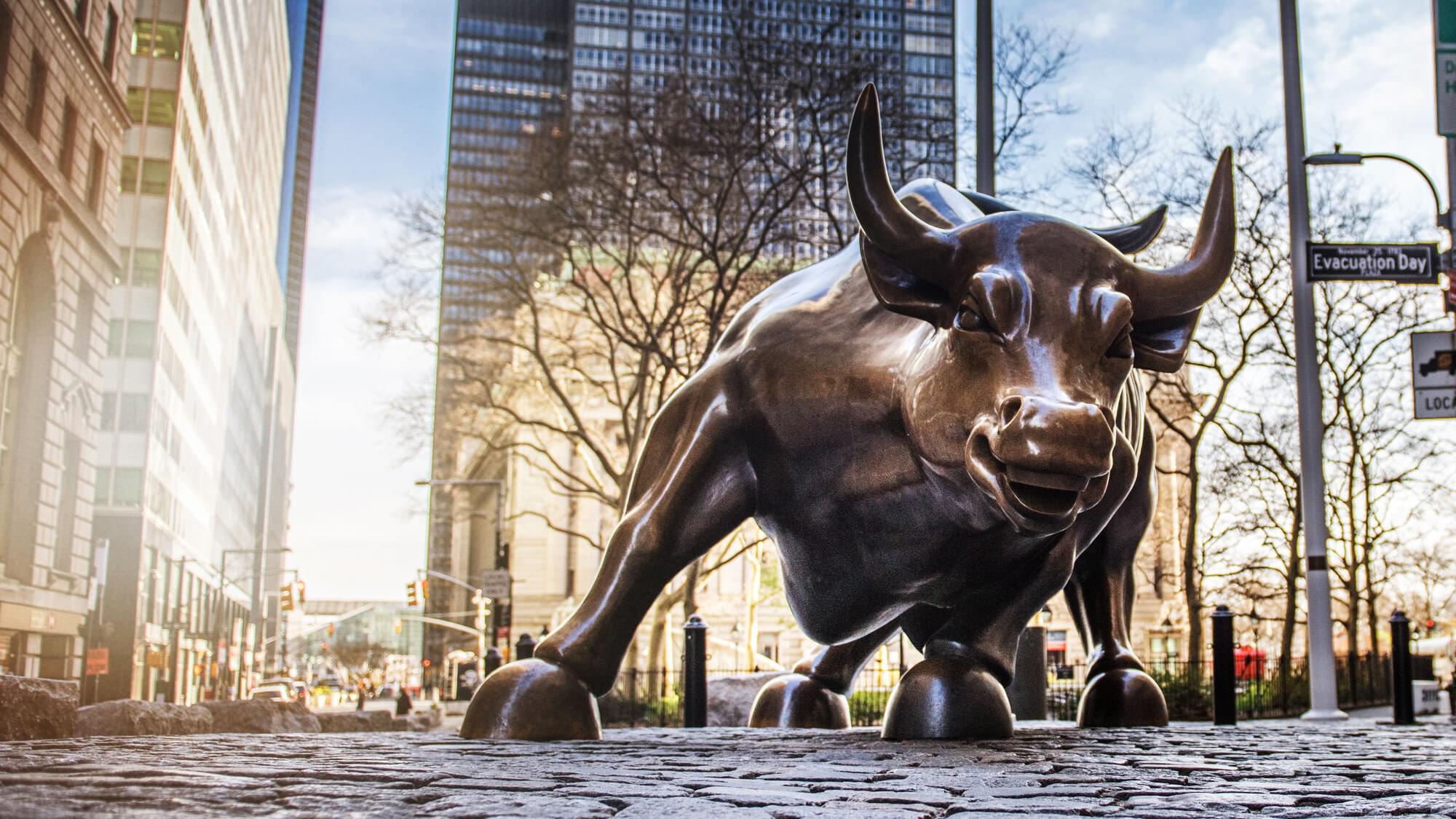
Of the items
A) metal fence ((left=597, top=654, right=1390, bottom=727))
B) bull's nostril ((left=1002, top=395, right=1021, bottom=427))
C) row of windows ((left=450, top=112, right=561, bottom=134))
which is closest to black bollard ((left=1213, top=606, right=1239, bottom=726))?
bull's nostril ((left=1002, top=395, right=1021, bottom=427))

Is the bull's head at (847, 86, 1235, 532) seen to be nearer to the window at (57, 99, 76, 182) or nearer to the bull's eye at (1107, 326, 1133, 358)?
the bull's eye at (1107, 326, 1133, 358)

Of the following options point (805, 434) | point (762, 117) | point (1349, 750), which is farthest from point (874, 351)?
point (762, 117)

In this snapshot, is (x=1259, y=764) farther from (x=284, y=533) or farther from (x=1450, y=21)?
(x=284, y=533)

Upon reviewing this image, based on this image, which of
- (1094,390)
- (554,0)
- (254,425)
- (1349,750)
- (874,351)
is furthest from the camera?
(554,0)

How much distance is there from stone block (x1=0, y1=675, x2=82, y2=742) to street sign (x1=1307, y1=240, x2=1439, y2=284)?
10429mm

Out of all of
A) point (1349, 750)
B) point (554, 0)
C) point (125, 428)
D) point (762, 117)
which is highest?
point (554, 0)

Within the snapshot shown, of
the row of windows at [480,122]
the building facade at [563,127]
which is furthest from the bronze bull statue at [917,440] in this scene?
the row of windows at [480,122]

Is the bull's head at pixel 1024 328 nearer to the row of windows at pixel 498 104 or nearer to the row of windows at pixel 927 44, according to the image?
the row of windows at pixel 927 44

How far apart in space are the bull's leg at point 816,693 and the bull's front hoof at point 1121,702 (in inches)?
32.8

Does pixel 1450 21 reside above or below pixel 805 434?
above

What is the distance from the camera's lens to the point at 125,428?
15.5 metres

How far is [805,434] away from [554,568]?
57.1m

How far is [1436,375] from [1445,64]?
7.73 feet

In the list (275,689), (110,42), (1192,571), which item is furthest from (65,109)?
(275,689)
